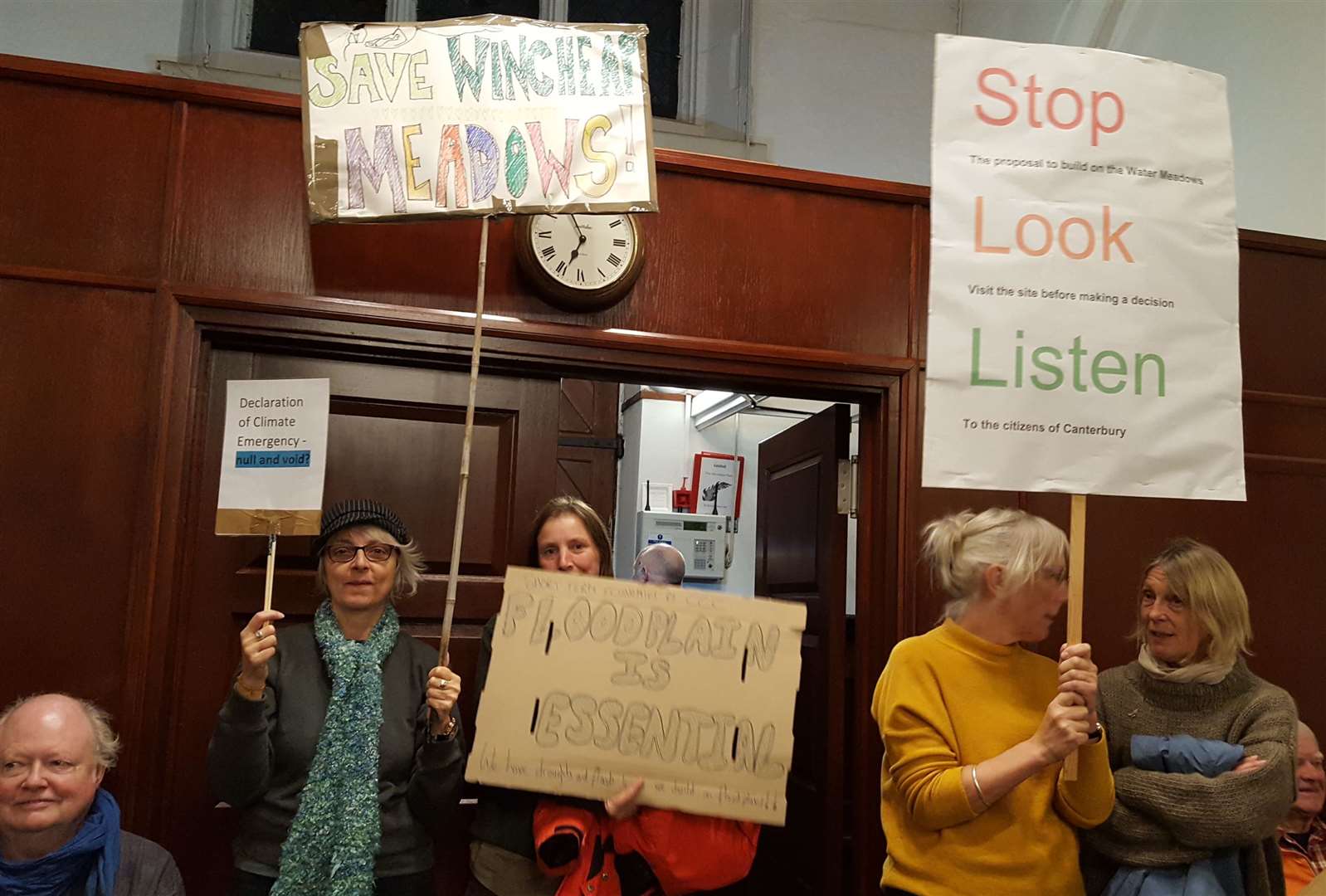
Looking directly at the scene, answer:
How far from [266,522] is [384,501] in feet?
2.09

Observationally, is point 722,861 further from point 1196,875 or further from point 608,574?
point 1196,875

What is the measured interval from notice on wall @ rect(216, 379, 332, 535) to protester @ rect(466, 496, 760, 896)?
17.9 inches

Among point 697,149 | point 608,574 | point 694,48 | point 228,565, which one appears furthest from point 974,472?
point 694,48

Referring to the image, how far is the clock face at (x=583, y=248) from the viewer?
2.53 m

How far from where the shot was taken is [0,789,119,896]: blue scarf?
1.70 metres

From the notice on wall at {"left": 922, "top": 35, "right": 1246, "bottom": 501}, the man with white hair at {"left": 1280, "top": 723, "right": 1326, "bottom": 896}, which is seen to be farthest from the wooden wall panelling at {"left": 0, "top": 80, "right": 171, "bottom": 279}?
the man with white hair at {"left": 1280, "top": 723, "right": 1326, "bottom": 896}

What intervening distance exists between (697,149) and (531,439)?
6.98 ft

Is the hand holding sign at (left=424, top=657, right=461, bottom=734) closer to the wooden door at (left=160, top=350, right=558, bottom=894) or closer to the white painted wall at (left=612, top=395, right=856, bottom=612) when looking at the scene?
the wooden door at (left=160, top=350, right=558, bottom=894)

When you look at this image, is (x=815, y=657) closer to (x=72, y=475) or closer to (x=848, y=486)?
(x=848, y=486)

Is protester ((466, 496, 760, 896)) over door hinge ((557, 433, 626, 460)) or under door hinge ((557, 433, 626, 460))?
under

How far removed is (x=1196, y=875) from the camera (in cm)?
178

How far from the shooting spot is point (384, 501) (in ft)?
8.45

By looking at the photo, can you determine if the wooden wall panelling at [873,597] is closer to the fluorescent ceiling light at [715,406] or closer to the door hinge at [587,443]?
the door hinge at [587,443]

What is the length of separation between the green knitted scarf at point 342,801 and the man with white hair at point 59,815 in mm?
238
